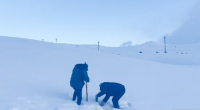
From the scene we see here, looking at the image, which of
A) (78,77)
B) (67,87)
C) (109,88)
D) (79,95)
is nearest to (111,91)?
(109,88)

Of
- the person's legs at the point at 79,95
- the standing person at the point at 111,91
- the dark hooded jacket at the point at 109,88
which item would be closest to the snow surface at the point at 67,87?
the person's legs at the point at 79,95

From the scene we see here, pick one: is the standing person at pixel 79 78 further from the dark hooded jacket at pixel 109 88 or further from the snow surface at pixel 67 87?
the dark hooded jacket at pixel 109 88

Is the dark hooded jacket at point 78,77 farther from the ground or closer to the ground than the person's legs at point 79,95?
farther from the ground

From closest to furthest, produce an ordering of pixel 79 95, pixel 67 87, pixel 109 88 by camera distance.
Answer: pixel 79 95, pixel 109 88, pixel 67 87

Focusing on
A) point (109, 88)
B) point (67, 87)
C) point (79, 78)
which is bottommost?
point (67, 87)

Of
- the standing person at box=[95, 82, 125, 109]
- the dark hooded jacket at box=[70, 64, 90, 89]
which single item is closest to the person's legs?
the dark hooded jacket at box=[70, 64, 90, 89]

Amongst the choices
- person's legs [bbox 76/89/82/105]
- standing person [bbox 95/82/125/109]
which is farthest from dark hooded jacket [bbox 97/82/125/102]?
person's legs [bbox 76/89/82/105]

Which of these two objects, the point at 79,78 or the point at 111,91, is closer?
the point at 79,78

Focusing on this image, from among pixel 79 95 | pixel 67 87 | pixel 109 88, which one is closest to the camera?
pixel 79 95

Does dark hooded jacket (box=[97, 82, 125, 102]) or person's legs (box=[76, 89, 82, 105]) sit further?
dark hooded jacket (box=[97, 82, 125, 102])

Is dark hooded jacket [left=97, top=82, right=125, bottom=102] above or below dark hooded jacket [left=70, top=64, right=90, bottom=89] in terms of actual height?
below

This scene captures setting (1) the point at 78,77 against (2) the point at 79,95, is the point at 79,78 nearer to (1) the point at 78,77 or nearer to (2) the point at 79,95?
(1) the point at 78,77

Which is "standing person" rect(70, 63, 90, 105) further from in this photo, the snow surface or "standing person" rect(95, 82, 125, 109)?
"standing person" rect(95, 82, 125, 109)

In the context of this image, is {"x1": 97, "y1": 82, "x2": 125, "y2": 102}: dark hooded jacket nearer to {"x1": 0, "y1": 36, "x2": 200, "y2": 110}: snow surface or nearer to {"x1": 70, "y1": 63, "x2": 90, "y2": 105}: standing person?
{"x1": 0, "y1": 36, "x2": 200, "y2": 110}: snow surface
